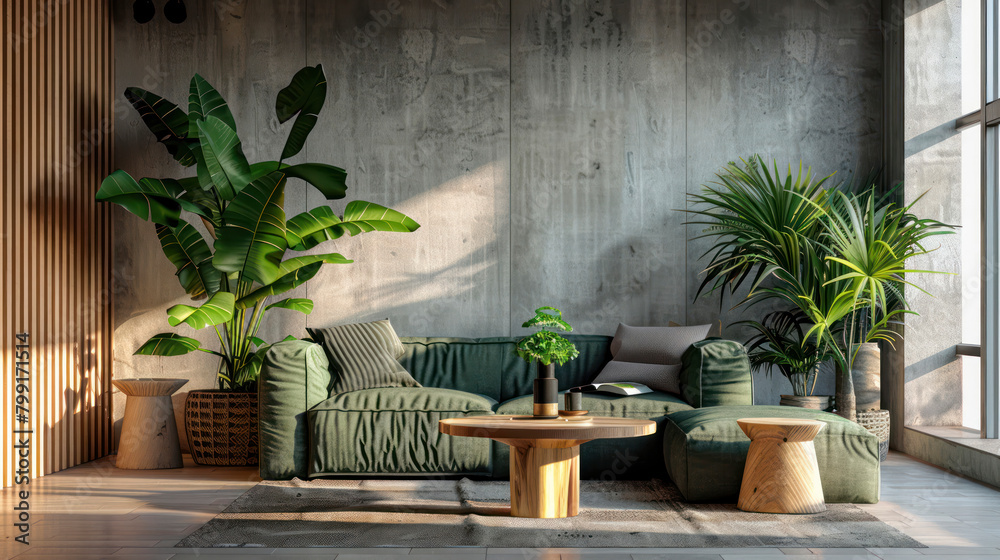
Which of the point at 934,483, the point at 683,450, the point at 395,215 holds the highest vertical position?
the point at 395,215

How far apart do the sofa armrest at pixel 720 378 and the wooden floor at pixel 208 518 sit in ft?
2.60

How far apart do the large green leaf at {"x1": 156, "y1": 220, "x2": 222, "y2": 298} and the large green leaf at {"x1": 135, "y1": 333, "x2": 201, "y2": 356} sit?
1.02 feet

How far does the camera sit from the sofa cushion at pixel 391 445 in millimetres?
3836

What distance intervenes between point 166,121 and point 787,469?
12.8 feet

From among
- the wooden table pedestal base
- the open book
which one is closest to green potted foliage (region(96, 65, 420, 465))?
the open book

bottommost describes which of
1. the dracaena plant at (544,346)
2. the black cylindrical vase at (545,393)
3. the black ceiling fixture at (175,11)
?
the black cylindrical vase at (545,393)

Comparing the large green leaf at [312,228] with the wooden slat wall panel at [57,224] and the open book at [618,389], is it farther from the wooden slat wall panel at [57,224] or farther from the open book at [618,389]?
the open book at [618,389]

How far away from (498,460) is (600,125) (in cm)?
234

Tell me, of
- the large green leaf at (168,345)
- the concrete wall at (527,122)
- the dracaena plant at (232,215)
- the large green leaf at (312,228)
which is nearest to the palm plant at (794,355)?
the concrete wall at (527,122)

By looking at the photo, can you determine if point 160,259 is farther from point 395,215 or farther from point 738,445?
point 738,445

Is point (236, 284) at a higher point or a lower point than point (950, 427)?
higher

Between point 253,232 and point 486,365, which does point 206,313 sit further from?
point 486,365

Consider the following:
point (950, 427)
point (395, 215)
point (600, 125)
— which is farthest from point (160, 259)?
point (950, 427)

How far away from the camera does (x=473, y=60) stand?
5062 millimetres
